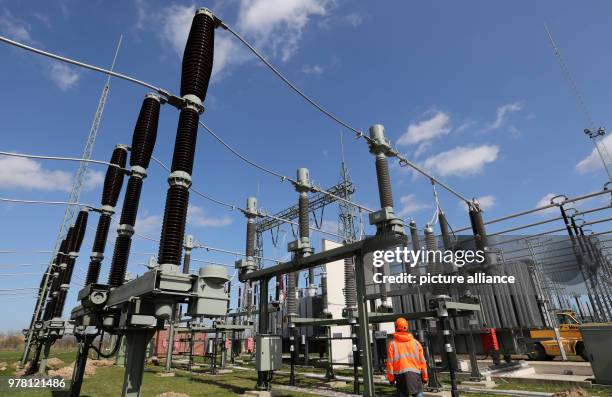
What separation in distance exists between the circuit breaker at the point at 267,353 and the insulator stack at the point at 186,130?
6.02 meters

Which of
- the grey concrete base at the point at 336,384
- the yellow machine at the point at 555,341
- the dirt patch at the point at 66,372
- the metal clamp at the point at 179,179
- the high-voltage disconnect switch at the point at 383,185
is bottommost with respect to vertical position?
the grey concrete base at the point at 336,384

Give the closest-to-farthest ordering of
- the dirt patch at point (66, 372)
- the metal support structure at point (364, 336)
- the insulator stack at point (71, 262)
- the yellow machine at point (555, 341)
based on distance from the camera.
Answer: the metal support structure at point (364, 336)
the dirt patch at point (66, 372)
the yellow machine at point (555, 341)
the insulator stack at point (71, 262)

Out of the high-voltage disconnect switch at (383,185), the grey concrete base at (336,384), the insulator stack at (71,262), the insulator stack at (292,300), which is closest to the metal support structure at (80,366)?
the high-voltage disconnect switch at (383,185)

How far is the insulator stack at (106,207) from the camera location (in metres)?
11.6

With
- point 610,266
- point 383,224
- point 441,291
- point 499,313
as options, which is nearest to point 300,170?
point 383,224

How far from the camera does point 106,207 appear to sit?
12.1 meters

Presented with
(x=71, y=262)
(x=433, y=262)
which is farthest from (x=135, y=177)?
(x=433, y=262)

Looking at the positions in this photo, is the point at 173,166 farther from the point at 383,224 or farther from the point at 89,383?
the point at 89,383

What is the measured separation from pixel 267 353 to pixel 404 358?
6071 millimetres

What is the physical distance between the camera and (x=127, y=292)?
20.0 feet

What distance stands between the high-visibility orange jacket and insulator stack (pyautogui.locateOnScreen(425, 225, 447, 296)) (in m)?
9.72

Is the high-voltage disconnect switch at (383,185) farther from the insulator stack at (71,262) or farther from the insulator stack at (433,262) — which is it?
the insulator stack at (71,262)

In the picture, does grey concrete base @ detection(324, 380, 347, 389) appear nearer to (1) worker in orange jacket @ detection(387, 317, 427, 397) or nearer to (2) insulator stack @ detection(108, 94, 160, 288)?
(1) worker in orange jacket @ detection(387, 317, 427, 397)

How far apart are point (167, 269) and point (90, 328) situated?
4.19m
